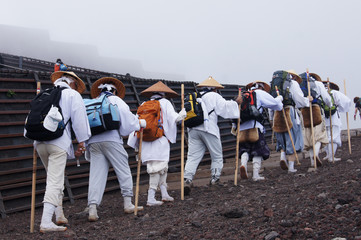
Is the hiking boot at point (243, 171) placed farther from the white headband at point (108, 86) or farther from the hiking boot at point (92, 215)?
the hiking boot at point (92, 215)

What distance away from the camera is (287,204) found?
502cm

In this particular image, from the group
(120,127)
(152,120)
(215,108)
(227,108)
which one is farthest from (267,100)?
(120,127)

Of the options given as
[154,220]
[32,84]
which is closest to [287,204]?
[154,220]

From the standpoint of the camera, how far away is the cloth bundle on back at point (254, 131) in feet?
27.5

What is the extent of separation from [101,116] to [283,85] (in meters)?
4.52

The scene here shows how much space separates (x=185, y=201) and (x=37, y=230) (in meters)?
2.28

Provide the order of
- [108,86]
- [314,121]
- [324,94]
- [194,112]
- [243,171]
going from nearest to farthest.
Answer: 1. [108,86]
2. [194,112]
3. [243,171]
4. [314,121]
5. [324,94]

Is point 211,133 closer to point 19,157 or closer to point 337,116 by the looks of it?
point 19,157

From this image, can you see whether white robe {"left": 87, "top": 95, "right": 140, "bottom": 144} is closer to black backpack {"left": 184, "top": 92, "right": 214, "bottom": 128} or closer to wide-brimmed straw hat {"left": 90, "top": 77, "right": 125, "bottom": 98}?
wide-brimmed straw hat {"left": 90, "top": 77, "right": 125, "bottom": 98}

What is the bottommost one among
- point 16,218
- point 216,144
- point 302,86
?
point 16,218

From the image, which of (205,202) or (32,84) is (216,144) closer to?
(205,202)

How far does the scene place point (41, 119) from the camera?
17.1 ft

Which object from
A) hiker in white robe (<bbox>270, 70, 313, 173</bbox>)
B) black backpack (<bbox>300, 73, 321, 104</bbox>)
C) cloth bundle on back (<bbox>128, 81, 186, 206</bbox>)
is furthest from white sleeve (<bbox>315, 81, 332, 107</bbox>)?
cloth bundle on back (<bbox>128, 81, 186, 206</bbox>)

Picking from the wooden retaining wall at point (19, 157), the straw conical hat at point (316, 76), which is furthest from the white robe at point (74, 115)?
the straw conical hat at point (316, 76)
